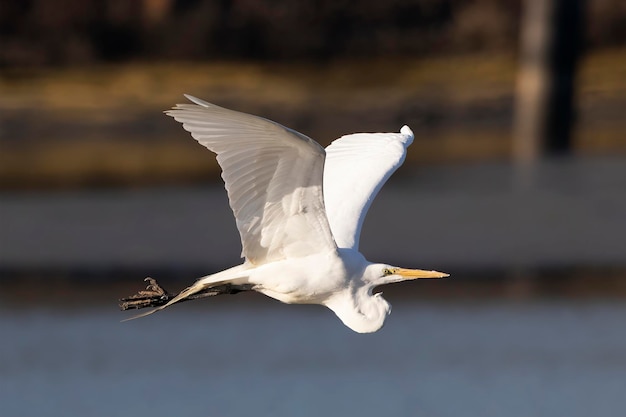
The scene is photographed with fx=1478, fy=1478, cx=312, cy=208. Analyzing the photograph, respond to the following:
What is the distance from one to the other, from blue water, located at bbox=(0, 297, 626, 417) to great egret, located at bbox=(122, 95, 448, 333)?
1853 mm

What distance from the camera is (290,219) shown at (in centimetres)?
643

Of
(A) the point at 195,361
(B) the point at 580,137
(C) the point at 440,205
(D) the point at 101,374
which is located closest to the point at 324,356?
(A) the point at 195,361

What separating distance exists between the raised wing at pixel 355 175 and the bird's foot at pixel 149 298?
87 centimetres

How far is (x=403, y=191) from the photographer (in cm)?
1491

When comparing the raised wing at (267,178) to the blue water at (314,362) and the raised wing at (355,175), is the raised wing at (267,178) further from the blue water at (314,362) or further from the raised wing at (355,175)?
the blue water at (314,362)

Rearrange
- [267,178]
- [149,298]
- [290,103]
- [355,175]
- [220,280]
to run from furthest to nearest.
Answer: [290,103], [355,175], [149,298], [220,280], [267,178]

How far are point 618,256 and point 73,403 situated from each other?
501 centimetres

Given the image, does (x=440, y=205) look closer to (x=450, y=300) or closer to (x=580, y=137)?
(x=450, y=300)

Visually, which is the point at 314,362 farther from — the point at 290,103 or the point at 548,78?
the point at 290,103

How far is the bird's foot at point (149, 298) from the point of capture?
23.3 feet

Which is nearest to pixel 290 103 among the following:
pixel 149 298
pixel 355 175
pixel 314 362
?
pixel 314 362

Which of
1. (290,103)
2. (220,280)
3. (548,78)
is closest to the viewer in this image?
(220,280)

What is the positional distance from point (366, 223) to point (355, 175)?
19.0ft

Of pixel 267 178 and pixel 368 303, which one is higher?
pixel 267 178
